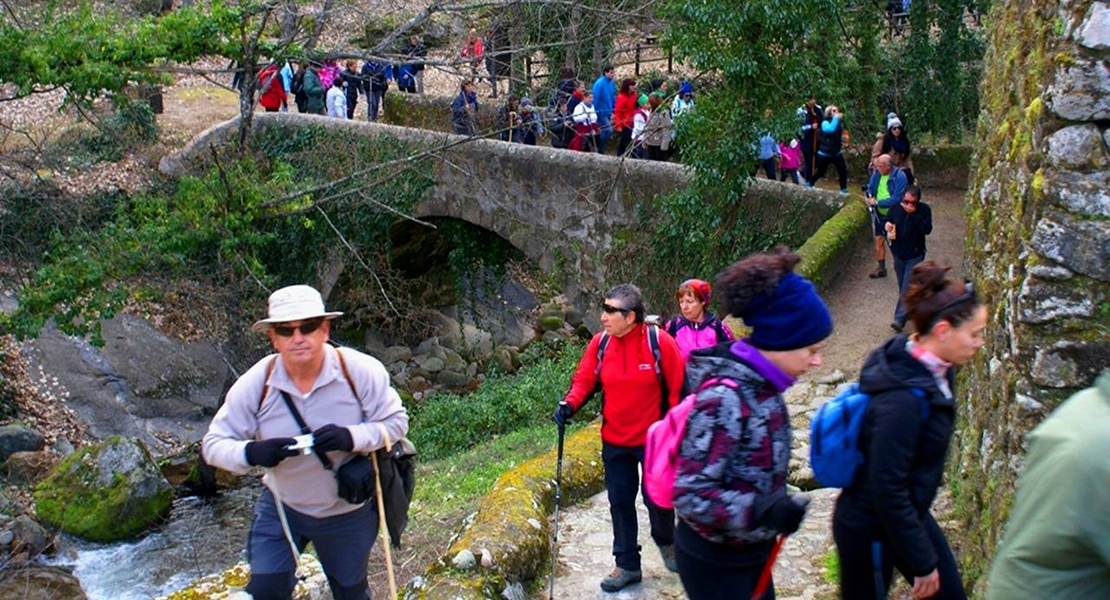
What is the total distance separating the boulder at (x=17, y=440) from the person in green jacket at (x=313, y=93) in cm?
730

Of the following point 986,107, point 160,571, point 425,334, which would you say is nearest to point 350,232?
point 425,334

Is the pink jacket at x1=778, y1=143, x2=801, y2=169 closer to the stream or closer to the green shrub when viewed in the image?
the green shrub

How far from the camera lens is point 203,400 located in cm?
1661

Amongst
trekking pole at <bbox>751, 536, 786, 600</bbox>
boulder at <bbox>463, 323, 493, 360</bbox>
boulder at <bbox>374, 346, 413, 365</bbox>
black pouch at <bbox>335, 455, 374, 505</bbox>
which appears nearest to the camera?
trekking pole at <bbox>751, 536, 786, 600</bbox>

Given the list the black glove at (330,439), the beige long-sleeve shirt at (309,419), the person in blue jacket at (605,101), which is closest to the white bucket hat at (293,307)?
the beige long-sleeve shirt at (309,419)

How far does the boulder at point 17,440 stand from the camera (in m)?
13.6

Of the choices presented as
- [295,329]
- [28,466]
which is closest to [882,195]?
[295,329]

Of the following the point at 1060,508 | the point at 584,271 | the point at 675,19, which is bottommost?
the point at 584,271

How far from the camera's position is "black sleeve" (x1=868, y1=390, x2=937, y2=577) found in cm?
316

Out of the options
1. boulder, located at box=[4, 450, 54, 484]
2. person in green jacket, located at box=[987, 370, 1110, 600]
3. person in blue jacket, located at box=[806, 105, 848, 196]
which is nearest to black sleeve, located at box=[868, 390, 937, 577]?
person in green jacket, located at box=[987, 370, 1110, 600]

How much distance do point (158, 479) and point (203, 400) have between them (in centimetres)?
486

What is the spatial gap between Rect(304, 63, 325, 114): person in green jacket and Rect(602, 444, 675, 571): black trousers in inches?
575

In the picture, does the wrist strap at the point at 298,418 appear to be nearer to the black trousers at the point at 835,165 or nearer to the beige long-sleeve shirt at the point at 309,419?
the beige long-sleeve shirt at the point at 309,419

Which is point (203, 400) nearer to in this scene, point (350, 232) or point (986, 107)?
point (350, 232)
